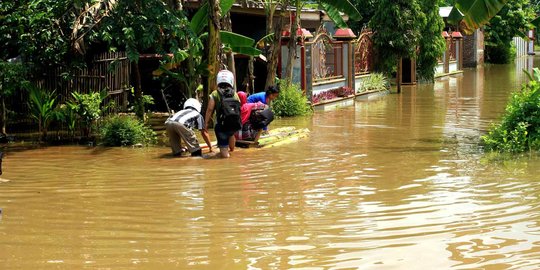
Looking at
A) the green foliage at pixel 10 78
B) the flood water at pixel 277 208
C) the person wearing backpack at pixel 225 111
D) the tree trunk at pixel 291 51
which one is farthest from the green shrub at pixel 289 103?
the green foliage at pixel 10 78

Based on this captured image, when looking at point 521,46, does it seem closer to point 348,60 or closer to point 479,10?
point 348,60

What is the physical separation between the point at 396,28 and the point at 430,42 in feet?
11.0

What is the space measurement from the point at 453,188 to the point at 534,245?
273 cm

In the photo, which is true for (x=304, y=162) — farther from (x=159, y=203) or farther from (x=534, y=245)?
(x=534, y=245)

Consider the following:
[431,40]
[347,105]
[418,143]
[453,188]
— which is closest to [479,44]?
[431,40]

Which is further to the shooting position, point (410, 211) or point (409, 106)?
point (409, 106)

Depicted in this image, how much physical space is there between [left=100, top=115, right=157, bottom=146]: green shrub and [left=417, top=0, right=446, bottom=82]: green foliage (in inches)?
718

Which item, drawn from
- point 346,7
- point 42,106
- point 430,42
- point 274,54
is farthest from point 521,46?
point 42,106

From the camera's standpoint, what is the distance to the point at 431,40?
31438mm

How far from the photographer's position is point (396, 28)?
2858 cm

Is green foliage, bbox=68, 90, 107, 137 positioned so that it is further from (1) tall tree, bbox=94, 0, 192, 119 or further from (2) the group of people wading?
(2) the group of people wading

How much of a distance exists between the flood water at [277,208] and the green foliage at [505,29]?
40.1m

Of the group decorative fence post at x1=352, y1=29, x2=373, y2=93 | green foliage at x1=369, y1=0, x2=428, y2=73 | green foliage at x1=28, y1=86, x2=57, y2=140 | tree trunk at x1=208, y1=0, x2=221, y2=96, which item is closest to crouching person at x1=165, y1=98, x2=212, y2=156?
tree trunk at x1=208, y1=0, x2=221, y2=96

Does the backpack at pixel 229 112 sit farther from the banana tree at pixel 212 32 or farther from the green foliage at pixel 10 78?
the green foliage at pixel 10 78
